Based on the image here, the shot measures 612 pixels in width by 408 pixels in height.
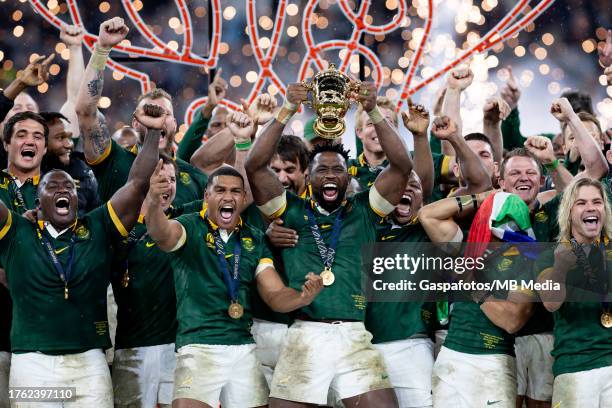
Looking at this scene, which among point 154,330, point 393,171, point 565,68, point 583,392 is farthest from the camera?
point 565,68

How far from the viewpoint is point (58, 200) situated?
5.91 meters

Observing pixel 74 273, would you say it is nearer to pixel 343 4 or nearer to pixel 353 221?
pixel 353 221

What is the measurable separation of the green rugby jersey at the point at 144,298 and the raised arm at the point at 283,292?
731 millimetres

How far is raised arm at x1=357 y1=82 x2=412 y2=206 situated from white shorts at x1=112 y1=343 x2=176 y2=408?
63.9 inches

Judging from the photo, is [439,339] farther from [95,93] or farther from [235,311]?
[95,93]

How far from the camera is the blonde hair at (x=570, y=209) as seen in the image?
581 centimetres

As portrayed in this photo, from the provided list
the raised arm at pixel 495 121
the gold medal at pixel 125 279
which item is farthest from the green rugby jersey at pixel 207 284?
the raised arm at pixel 495 121

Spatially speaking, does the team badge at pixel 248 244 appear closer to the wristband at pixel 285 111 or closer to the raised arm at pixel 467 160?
the wristband at pixel 285 111

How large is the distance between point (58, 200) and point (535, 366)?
9.31 feet

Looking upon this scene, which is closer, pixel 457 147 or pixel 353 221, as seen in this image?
pixel 353 221

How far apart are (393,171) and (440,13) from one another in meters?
3.65

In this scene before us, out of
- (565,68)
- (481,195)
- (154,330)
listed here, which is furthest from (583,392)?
(565,68)

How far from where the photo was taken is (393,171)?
19.3ft

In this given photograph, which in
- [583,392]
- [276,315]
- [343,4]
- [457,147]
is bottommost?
[583,392]
